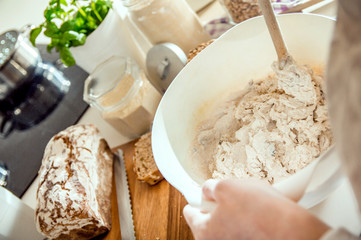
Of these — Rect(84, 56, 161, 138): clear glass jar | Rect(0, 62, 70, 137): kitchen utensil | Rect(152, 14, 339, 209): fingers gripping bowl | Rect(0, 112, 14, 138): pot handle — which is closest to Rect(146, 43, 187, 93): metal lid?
Rect(84, 56, 161, 138): clear glass jar

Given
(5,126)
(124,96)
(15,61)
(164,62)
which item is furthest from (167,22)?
(5,126)

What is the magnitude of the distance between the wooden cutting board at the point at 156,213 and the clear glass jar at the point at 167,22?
412mm

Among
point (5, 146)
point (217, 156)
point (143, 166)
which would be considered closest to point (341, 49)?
point (217, 156)

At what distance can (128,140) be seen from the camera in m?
0.98

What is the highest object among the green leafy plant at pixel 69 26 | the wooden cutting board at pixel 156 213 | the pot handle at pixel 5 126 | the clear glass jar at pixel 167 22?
the green leafy plant at pixel 69 26

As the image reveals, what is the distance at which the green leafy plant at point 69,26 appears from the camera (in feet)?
2.85

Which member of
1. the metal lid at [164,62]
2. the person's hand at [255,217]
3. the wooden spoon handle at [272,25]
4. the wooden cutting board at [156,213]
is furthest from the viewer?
the metal lid at [164,62]

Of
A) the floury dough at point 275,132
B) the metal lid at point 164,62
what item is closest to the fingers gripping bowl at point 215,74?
the floury dough at point 275,132

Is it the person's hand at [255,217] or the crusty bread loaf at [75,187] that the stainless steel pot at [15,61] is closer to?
the crusty bread loaf at [75,187]

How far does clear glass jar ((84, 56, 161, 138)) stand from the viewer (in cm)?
87

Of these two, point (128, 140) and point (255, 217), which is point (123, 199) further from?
point (255, 217)

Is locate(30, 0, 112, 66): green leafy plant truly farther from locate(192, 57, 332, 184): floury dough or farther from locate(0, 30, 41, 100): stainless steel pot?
locate(192, 57, 332, 184): floury dough

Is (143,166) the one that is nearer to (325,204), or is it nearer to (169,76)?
(169,76)

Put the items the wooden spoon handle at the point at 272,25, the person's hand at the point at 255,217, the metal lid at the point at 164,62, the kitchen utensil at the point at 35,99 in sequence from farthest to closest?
the kitchen utensil at the point at 35,99, the metal lid at the point at 164,62, the wooden spoon handle at the point at 272,25, the person's hand at the point at 255,217
